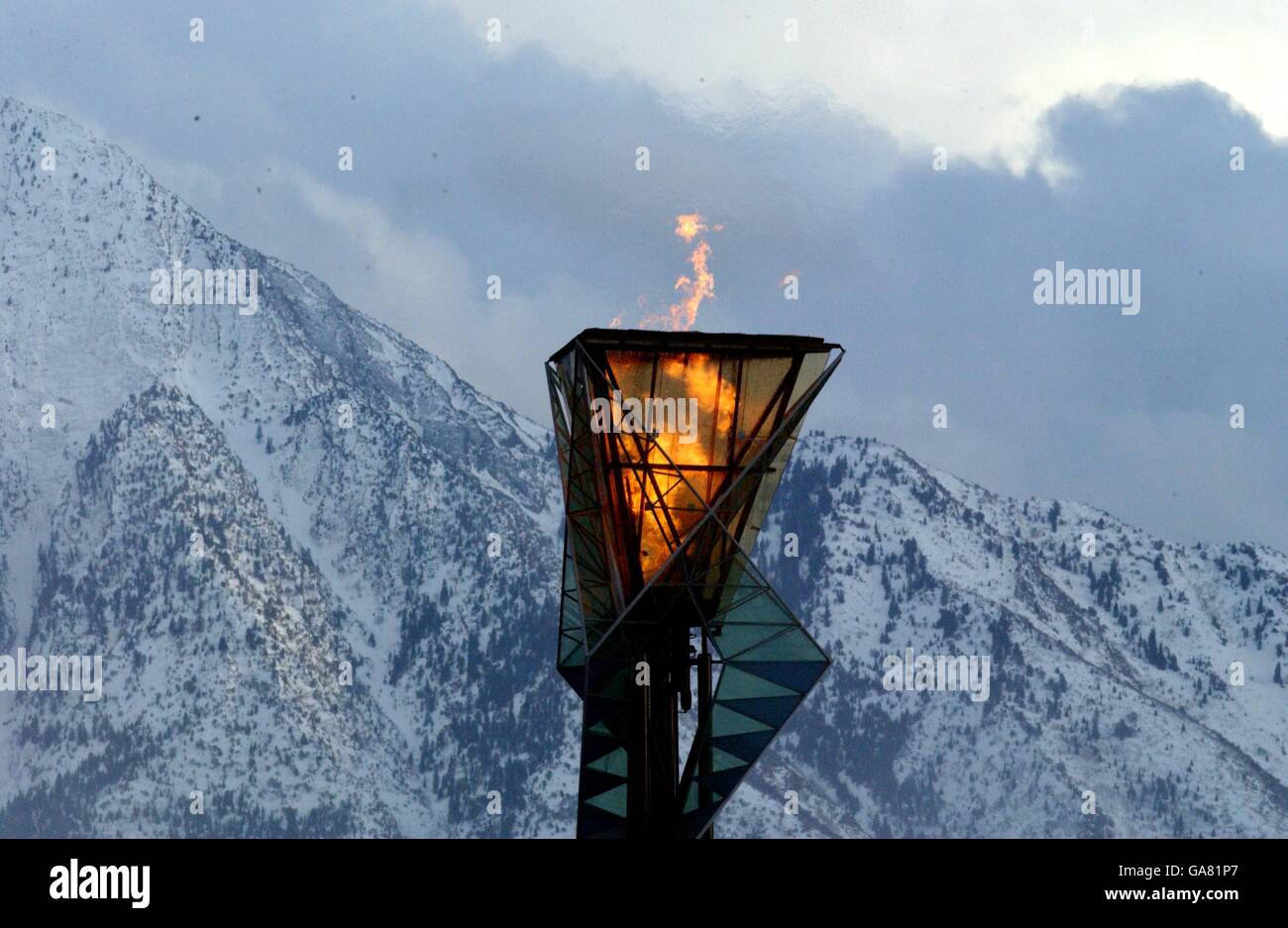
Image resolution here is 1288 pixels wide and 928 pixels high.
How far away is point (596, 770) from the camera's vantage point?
6606 cm

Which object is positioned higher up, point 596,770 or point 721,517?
point 721,517
